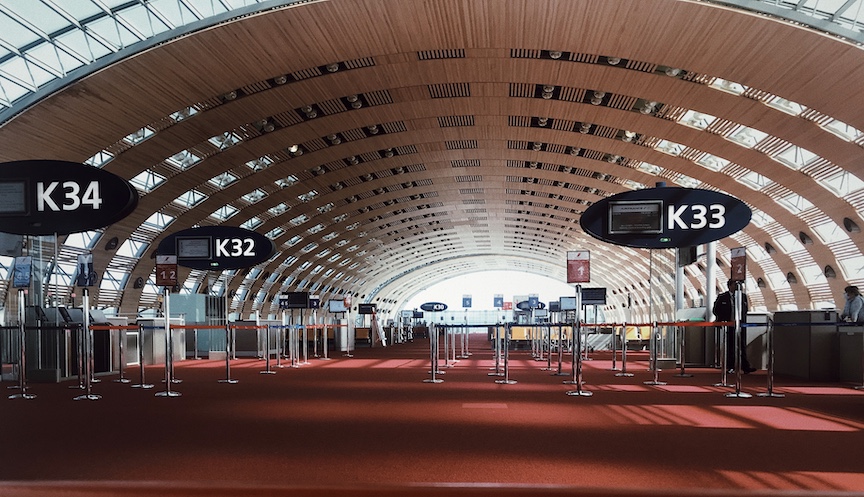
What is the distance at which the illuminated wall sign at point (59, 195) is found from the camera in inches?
331

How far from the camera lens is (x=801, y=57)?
62.8 ft

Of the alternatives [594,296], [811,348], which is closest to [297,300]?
[594,296]

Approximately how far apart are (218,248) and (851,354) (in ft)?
40.1

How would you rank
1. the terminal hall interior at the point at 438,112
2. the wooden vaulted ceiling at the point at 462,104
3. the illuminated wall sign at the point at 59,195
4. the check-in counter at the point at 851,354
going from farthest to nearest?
the wooden vaulted ceiling at the point at 462,104 < the terminal hall interior at the point at 438,112 < the check-in counter at the point at 851,354 < the illuminated wall sign at the point at 59,195

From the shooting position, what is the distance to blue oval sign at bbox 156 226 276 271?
14.2m

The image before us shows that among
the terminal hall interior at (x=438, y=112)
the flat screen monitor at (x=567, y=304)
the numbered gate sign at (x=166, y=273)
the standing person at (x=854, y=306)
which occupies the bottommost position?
the flat screen monitor at (x=567, y=304)

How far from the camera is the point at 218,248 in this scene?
14.3m

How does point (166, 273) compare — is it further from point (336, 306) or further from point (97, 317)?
point (336, 306)

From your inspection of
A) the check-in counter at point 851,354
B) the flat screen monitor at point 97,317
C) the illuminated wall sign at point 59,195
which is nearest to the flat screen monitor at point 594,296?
the check-in counter at point 851,354

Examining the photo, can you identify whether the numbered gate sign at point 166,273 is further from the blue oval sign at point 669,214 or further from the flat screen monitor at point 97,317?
the blue oval sign at point 669,214

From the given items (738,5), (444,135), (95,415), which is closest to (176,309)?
(444,135)

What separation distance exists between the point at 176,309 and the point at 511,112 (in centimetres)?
1559

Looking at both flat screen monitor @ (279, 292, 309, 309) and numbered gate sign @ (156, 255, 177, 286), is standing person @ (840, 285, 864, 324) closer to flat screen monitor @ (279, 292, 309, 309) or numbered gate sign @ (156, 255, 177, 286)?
numbered gate sign @ (156, 255, 177, 286)

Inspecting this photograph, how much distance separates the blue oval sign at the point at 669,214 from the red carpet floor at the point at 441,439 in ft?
7.80
